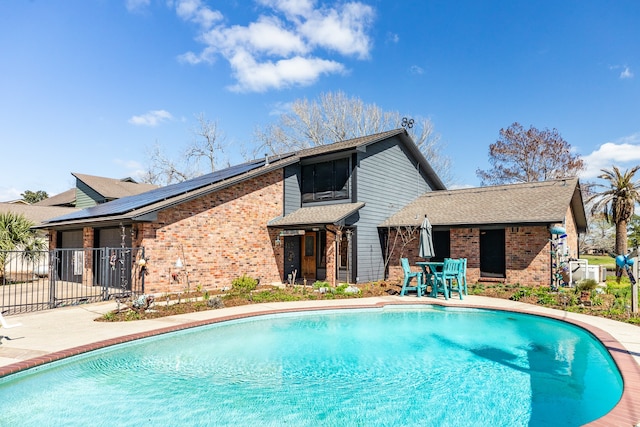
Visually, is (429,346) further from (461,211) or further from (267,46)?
(267,46)

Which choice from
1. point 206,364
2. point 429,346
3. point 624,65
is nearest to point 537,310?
point 429,346

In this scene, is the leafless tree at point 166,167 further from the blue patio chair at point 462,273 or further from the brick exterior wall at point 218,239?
the blue patio chair at point 462,273

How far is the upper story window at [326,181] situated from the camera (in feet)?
53.4

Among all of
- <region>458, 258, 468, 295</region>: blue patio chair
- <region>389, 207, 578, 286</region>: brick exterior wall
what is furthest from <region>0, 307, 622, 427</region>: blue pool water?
<region>389, 207, 578, 286</region>: brick exterior wall

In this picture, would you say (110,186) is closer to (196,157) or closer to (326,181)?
(196,157)

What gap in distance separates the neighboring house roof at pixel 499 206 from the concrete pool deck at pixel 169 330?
12.2 ft

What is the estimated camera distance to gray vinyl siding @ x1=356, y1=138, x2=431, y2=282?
1591 cm

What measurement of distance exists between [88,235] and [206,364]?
1239 cm

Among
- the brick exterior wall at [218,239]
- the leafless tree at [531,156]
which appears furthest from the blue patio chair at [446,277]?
the leafless tree at [531,156]

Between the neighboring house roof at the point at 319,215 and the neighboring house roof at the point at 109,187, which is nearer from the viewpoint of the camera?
the neighboring house roof at the point at 319,215

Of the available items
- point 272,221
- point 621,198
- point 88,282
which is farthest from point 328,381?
point 621,198

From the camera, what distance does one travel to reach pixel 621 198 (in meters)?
23.5

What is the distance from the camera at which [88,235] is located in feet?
52.0

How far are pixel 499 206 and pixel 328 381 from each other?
12499 mm
